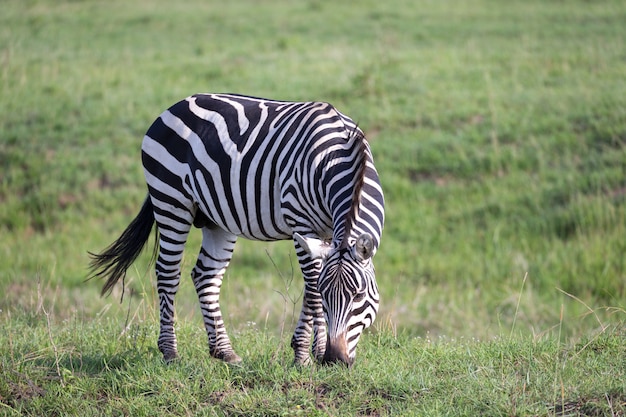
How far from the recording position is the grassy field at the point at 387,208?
491 cm

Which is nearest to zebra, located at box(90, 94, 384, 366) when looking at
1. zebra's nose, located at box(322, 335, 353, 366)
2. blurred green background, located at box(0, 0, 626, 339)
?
zebra's nose, located at box(322, 335, 353, 366)

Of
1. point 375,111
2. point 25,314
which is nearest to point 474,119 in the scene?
point 375,111

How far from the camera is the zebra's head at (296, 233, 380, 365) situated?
427 cm

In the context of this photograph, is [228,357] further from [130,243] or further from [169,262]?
[130,243]

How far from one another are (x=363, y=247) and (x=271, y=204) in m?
1.19

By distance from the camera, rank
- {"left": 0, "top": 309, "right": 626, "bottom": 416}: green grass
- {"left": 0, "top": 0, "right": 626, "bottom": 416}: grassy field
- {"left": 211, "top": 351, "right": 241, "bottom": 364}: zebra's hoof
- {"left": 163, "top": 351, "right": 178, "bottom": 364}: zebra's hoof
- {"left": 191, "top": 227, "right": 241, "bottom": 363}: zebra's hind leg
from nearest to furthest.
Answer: {"left": 0, "top": 309, "right": 626, "bottom": 416}: green grass < {"left": 0, "top": 0, "right": 626, "bottom": 416}: grassy field < {"left": 211, "top": 351, "right": 241, "bottom": 364}: zebra's hoof < {"left": 163, "top": 351, "right": 178, "bottom": 364}: zebra's hoof < {"left": 191, "top": 227, "right": 241, "bottom": 363}: zebra's hind leg

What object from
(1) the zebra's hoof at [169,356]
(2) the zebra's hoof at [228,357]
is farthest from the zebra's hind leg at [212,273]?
(1) the zebra's hoof at [169,356]

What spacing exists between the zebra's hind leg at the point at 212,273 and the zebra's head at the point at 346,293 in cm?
155

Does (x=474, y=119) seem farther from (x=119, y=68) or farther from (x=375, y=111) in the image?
(x=119, y=68)

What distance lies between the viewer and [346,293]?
4277 millimetres

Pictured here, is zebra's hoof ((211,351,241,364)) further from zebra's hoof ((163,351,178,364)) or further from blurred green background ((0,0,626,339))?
blurred green background ((0,0,626,339))

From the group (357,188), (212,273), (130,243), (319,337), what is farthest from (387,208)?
(357,188)

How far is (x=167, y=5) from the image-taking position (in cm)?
2289

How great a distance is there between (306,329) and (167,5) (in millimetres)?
19107
